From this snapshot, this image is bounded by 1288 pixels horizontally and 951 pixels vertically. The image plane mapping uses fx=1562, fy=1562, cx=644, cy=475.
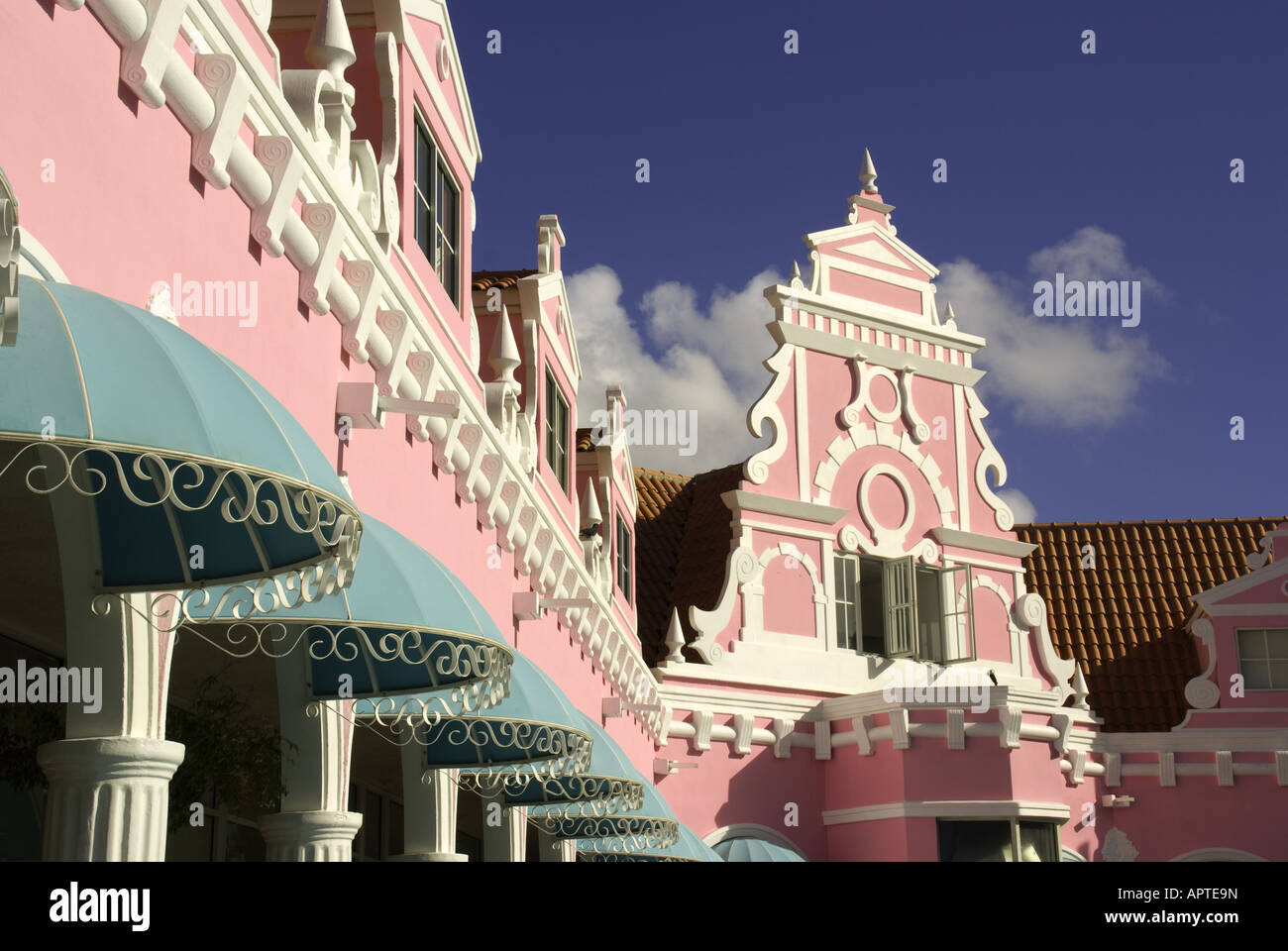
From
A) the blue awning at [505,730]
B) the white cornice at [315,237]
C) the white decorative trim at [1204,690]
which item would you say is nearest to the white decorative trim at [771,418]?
the white decorative trim at [1204,690]

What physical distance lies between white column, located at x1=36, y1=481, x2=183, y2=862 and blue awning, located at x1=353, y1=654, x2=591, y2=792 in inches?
104

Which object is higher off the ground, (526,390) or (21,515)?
(526,390)

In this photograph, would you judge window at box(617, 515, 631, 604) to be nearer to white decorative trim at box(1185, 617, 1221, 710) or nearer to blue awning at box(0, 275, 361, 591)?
white decorative trim at box(1185, 617, 1221, 710)

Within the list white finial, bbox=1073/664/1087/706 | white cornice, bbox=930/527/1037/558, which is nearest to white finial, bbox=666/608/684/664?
white cornice, bbox=930/527/1037/558

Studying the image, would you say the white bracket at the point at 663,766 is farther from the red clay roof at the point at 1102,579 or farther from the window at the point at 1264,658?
the window at the point at 1264,658

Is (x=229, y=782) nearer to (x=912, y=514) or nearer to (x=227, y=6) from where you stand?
(x=227, y=6)

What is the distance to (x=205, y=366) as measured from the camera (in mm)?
5621

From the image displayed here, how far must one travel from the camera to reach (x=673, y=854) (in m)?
17.4

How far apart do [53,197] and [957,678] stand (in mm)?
20732

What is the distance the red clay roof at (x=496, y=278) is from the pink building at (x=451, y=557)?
0.15 meters

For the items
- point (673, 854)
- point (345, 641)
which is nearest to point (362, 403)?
point (345, 641)

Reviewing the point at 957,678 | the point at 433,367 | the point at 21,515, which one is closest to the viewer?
the point at 21,515
